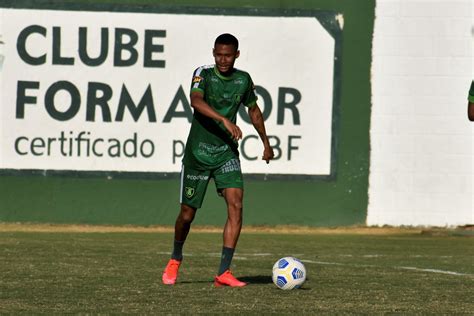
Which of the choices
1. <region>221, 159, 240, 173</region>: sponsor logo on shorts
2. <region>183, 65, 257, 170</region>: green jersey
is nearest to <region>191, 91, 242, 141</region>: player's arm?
<region>183, 65, 257, 170</region>: green jersey

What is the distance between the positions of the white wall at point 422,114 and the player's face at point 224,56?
27.8 feet

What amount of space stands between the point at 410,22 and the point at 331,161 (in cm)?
236

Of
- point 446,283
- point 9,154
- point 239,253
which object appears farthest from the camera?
point 9,154

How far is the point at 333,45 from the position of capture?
18.7m

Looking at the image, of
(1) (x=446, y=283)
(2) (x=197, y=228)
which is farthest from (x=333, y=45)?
(1) (x=446, y=283)

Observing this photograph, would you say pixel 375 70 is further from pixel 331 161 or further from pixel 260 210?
pixel 260 210

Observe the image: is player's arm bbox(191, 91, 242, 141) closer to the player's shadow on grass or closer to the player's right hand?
the player's right hand

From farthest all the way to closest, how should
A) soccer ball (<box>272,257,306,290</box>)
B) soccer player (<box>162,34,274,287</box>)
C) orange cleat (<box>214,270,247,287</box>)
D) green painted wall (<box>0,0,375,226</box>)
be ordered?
green painted wall (<box>0,0,375,226</box>)
soccer player (<box>162,34,274,287</box>)
orange cleat (<box>214,270,247,287</box>)
soccer ball (<box>272,257,306,290</box>)

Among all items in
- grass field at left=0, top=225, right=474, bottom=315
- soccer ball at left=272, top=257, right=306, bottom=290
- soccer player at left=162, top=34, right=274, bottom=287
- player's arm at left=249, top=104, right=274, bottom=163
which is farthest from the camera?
player's arm at left=249, top=104, right=274, bottom=163

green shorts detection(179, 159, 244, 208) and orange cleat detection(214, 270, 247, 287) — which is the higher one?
green shorts detection(179, 159, 244, 208)

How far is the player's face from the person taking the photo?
405 inches

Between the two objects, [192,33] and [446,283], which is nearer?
[446,283]

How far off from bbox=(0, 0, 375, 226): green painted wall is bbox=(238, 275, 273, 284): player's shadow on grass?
7.15m

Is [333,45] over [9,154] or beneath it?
over
